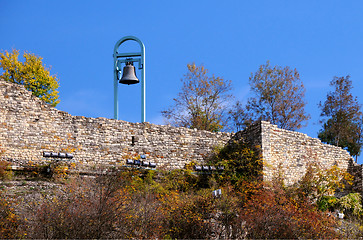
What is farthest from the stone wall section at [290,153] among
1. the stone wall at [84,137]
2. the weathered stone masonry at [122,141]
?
the stone wall at [84,137]

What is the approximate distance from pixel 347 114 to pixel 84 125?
18.3 m

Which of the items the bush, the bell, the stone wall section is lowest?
the bush

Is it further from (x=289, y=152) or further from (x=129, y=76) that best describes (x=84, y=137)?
(x=289, y=152)

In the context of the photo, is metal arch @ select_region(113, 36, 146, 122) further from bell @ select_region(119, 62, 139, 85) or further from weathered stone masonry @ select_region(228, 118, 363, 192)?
weathered stone masonry @ select_region(228, 118, 363, 192)

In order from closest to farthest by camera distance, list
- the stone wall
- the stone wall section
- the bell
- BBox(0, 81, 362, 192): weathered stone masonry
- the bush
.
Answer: the bush → the stone wall → BBox(0, 81, 362, 192): weathered stone masonry → the stone wall section → the bell

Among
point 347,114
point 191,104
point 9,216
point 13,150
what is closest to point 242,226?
point 9,216

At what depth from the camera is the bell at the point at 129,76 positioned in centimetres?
2297

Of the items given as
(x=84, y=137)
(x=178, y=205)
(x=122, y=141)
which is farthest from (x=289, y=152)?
(x=84, y=137)

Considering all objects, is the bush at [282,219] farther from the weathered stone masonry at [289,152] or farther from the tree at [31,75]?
the tree at [31,75]

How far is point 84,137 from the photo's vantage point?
21.2m

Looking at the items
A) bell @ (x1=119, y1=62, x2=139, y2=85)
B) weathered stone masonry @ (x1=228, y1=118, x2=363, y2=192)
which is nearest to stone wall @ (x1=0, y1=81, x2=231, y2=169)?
bell @ (x1=119, y1=62, x2=139, y2=85)

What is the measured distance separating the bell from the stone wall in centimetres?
201

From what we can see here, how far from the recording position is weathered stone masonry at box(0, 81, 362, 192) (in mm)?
20156

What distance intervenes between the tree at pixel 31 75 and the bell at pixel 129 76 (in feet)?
18.6
